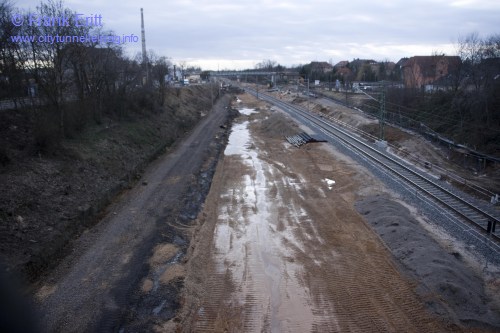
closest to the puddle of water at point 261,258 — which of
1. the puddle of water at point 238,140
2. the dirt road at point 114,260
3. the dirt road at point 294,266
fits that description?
the dirt road at point 294,266

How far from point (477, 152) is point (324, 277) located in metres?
20.5

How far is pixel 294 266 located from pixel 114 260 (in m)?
6.64

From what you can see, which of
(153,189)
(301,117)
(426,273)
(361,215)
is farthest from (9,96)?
(301,117)

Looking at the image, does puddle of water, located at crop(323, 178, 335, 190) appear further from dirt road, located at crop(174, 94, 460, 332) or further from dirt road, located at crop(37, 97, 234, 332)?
dirt road, located at crop(37, 97, 234, 332)

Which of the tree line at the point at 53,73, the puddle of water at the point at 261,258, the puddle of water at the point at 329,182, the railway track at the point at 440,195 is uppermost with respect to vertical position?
the tree line at the point at 53,73

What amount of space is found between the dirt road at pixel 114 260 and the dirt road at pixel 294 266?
67.1 inches

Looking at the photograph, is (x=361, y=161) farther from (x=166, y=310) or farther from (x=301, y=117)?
(x=301, y=117)

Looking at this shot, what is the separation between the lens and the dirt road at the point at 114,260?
11.3 meters

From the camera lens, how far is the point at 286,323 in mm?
11273

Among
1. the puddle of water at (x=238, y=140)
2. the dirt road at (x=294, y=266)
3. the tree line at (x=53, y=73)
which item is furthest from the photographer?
the puddle of water at (x=238, y=140)

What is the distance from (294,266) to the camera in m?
14.5

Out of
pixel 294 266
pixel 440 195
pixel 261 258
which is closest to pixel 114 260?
pixel 261 258

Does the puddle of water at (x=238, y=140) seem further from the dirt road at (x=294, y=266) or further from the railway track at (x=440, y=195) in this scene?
the dirt road at (x=294, y=266)

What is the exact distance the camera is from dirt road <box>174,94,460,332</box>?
11320mm
